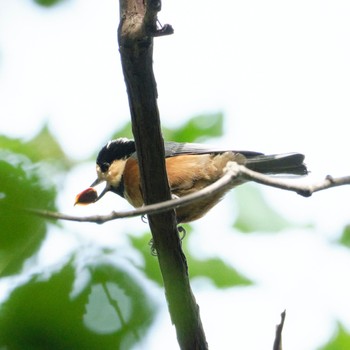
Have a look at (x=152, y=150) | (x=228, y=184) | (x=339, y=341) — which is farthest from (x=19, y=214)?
(x=339, y=341)

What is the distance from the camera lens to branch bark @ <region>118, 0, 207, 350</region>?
234cm

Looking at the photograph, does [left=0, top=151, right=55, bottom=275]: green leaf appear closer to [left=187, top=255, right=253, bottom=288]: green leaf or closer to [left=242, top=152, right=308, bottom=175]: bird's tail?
[left=187, top=255, right=253, bottom=288]: green leaf

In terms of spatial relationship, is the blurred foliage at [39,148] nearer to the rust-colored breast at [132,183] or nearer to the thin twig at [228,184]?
the thin twig at [228,184]

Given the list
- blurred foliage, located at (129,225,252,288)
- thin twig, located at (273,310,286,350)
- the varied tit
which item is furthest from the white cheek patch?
thin twig, located at (273,310,286,350)

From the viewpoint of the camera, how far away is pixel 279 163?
176 inches

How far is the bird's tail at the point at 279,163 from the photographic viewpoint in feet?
14.5

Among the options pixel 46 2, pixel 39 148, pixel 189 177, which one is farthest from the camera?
pixel 189 177

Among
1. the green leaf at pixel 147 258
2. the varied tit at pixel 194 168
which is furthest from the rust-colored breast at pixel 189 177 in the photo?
the green leaf at pixel 147 258

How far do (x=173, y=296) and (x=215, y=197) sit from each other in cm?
141

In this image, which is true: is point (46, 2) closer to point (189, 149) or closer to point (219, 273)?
point (219, 273)

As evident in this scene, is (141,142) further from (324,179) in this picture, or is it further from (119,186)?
(119,186)

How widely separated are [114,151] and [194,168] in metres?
0.75

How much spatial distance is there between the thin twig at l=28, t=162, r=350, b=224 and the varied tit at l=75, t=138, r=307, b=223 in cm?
200

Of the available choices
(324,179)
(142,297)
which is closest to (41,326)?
(142,297)
